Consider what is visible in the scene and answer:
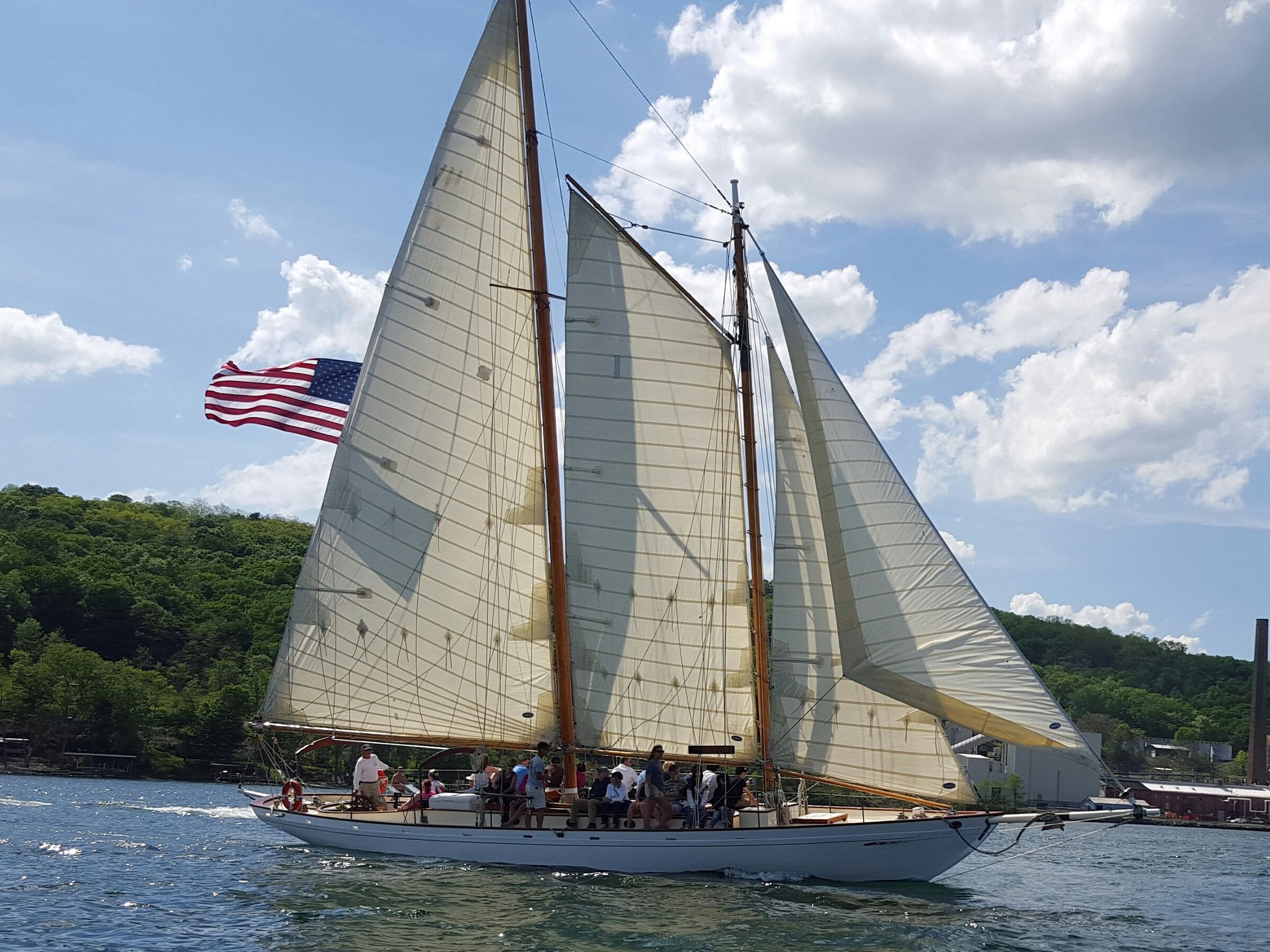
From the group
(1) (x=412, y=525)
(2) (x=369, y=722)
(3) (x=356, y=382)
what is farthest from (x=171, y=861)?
(3) (x=356, y=382)

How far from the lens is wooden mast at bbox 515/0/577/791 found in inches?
1262

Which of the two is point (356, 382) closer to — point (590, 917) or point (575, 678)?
point (575, 678)

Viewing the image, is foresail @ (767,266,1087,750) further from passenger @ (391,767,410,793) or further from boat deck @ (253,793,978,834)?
passenger @ (391,767,410,793)

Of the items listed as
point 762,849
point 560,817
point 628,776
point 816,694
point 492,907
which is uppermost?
point 816,694

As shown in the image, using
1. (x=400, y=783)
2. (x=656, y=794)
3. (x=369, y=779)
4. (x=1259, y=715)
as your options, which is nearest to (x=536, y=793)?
(x=656, y=794)

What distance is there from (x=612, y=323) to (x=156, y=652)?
86266 mm

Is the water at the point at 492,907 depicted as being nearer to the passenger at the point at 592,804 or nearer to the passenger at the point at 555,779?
the passenger at the point at 592,804

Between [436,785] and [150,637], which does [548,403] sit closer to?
[436,785]

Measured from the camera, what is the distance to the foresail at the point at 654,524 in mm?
31125

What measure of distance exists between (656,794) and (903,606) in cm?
694

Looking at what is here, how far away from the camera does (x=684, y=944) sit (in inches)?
811

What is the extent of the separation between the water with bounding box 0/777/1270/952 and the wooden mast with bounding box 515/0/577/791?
5117 millimetres

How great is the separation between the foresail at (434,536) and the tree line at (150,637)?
59843 mm

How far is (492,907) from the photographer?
23.5 metres
